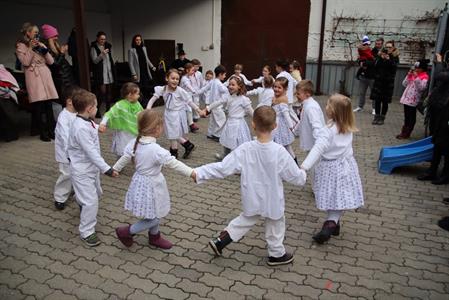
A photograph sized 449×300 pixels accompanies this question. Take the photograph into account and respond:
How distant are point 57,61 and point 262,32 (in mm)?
7797

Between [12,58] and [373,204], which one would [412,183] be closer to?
[373,204]

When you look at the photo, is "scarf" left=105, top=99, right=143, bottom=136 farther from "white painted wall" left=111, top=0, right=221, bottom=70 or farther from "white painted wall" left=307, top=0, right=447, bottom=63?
"white painted wall" left=307, top=0, right=447, bottom=63

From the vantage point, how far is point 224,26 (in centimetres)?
1382

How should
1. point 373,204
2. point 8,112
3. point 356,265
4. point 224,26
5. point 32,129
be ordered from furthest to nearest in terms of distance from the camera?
point 224,26 → point 32,129 → point 8,112 → point 373,204 → point 356,265

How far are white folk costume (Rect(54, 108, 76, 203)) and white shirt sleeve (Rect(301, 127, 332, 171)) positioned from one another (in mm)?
2706

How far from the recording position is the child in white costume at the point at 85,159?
150 inches

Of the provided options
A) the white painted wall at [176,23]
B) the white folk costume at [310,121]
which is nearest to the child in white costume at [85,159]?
the white folk costume at [310,121]

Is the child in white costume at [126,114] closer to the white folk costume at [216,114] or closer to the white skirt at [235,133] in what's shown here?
the white skirt at [235,133]

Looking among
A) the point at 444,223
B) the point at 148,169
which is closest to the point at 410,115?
the point at 444,223

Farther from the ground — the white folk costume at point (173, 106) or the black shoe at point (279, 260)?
the white folk costume at point (173, 106)

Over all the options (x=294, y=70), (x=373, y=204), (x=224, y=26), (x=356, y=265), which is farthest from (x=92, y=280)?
(x=224, y=26)

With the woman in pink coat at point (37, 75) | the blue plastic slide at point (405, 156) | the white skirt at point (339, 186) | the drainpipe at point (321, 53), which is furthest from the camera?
the drainpipe at point (321, 53)

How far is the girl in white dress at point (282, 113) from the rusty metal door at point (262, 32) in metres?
8.34

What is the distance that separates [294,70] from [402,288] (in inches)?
269
